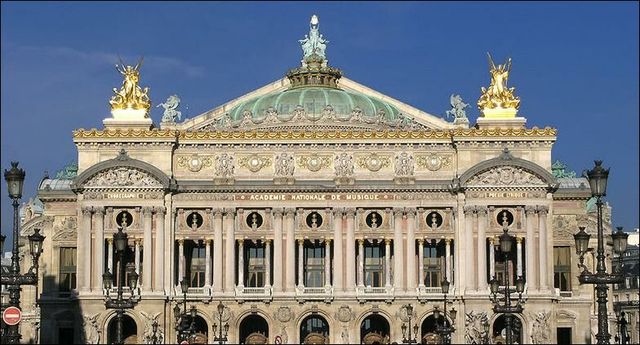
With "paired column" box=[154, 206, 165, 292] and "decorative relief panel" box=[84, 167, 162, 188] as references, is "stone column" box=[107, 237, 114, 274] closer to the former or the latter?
"paired column" box=[154, 206, 165, 292]

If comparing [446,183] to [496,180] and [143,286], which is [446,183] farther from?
[143,286]

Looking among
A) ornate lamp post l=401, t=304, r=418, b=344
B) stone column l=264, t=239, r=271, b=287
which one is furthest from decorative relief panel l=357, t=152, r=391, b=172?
ornate lamp post l=401, t=304, r=418, b=344

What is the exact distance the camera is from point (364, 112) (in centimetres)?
10769

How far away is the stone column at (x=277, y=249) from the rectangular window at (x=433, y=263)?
36.1ft

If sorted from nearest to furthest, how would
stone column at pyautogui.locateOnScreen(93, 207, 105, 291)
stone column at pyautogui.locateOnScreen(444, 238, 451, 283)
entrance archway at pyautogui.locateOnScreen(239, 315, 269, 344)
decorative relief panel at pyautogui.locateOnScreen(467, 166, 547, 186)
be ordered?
stone column at pyautogui.locateOnScreen(93, 207, 105, 291) → decorative relief panel at pyautogui.locateOnScreen(467, 166, 547, 186) → stone column at pyautogui.locateOnScreen(444, 238, 451, 283) → entrance archway at pyautogui.locateOnScreen(239, 315, 269, 344)

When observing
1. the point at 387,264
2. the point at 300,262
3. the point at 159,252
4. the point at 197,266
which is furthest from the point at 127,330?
the point at 387,264

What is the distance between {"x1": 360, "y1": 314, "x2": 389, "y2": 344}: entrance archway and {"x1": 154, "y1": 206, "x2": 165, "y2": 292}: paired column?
15.3 meters

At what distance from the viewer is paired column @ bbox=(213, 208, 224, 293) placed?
96.7m

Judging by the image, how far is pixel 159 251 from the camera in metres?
96.6

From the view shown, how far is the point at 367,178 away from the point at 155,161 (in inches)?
636

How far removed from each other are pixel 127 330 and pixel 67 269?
25.8ft

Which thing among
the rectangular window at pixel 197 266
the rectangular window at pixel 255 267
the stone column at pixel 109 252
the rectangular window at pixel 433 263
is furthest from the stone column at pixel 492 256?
the stone column at pixel 109 252

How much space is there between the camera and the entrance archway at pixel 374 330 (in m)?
97.4

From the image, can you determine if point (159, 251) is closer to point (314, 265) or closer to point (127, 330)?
point (127, 330)
